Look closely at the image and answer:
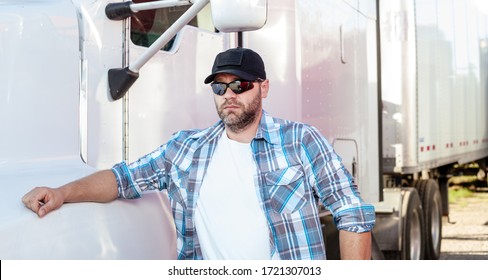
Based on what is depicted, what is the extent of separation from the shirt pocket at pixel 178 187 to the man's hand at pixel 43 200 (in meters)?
0.45

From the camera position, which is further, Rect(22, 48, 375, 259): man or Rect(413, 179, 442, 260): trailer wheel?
Rect(413, 179, 442, 260): trailer wheel

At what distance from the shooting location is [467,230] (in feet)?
30.3

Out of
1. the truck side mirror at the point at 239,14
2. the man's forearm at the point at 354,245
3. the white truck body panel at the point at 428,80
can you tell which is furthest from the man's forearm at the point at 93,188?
the white truck body panel at the point at 428,80

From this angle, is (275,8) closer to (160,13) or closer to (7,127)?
(160,13)

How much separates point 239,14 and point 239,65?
0.16m

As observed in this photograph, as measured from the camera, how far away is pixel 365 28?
5293 millimetres

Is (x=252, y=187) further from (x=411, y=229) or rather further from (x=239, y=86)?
(x=411, y=229)

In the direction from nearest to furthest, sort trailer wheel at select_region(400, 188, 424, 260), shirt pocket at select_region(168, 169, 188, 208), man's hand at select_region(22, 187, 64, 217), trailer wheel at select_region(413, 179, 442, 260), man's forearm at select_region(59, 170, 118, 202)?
man's hand at select_region(22, 187, 64, 217), man's forearm at select_region(59, 170, 118, 202), shirt pocket at select_region(168, 169, 188, 208), trailer wheel at select_region(400, 188, 424, 260), trailer wheel at select_region(413, 179, 442, 260)

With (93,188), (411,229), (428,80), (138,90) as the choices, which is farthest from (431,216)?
(93,188)

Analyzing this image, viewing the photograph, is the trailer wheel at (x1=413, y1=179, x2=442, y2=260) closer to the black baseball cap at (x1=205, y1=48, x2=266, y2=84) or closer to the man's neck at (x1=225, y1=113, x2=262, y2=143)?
the man's neck at (x1=225, y1=113, x2=262, y2=143)

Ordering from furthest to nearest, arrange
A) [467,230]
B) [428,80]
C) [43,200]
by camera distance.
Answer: [467,230], [428,80], [43,200]

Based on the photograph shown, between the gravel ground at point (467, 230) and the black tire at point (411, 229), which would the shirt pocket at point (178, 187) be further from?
the gravel ground at point (467, 230)

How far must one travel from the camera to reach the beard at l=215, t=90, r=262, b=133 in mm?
2555

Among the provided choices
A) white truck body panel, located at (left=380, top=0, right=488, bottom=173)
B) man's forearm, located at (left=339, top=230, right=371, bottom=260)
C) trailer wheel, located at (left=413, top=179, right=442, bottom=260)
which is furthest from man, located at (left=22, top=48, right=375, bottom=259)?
trailer wheel, located at (left=413, top=179, right=442, bottom=260)
